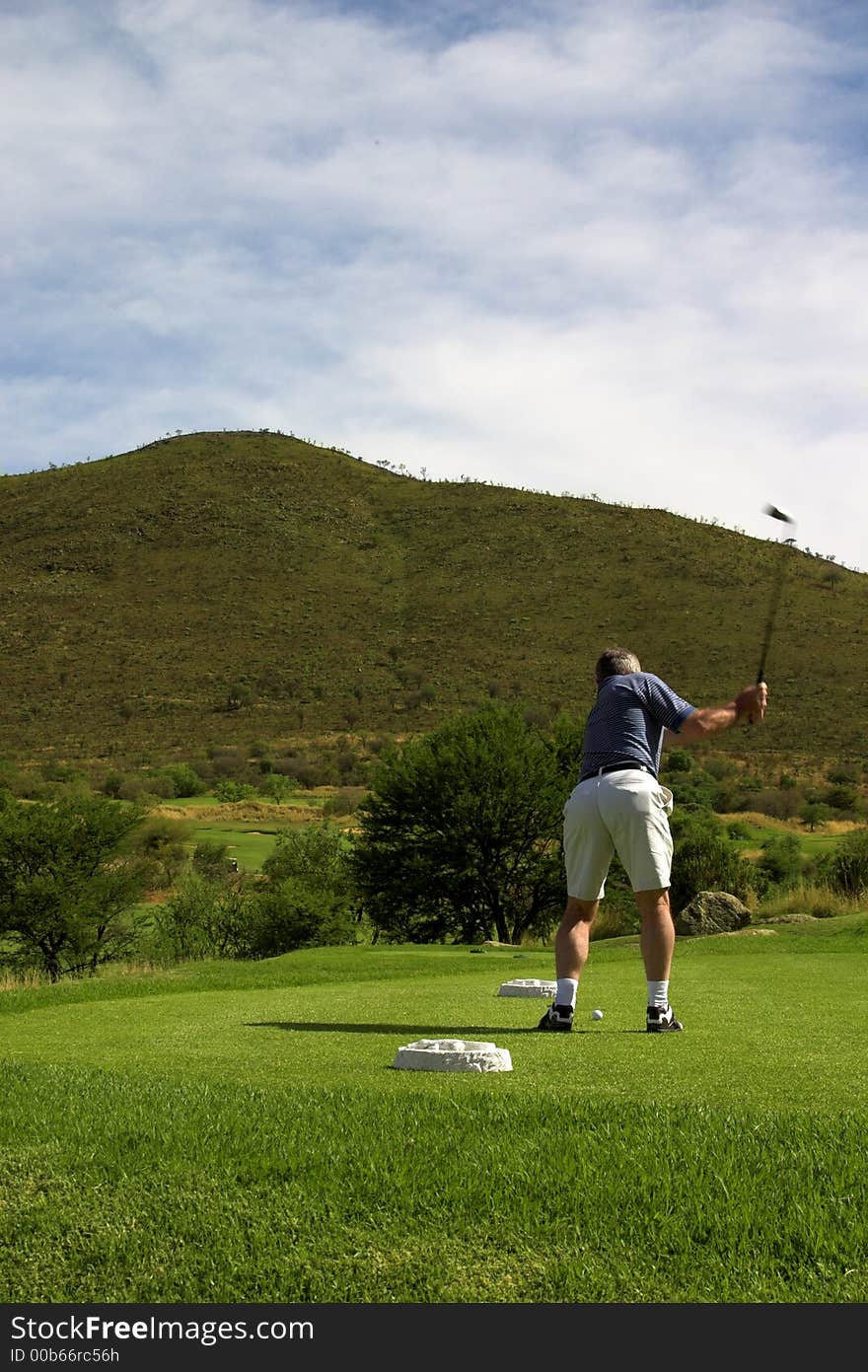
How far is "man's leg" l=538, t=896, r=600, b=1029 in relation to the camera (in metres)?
7.47

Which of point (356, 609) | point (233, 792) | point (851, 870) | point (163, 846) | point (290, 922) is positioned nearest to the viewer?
point (851, 870)

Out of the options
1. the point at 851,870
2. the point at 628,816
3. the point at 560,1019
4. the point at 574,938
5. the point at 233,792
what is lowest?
the point at 233,792

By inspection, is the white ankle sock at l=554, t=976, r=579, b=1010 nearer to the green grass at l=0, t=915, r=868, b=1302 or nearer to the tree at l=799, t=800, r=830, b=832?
the green grass at l=0, t=915, r=868, b=1302

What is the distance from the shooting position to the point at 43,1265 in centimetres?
371

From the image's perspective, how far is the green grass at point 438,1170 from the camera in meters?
3.50

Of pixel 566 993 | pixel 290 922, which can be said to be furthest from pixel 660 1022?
pixel 290 922

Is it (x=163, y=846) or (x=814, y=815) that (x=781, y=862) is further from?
(x=163, y=846)

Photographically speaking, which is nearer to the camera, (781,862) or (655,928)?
(655,928)

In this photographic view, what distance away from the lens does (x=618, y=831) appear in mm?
7676

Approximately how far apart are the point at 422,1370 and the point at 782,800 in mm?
61552

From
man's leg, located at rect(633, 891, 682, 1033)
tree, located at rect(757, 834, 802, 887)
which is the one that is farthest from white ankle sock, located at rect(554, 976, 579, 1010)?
tree, located at rect(757, 834, 802, 887)

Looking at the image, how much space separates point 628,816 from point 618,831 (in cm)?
12

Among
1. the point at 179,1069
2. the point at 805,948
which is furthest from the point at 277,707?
the point at 179,1069

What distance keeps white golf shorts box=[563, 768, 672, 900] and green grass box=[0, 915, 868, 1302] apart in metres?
0.89
